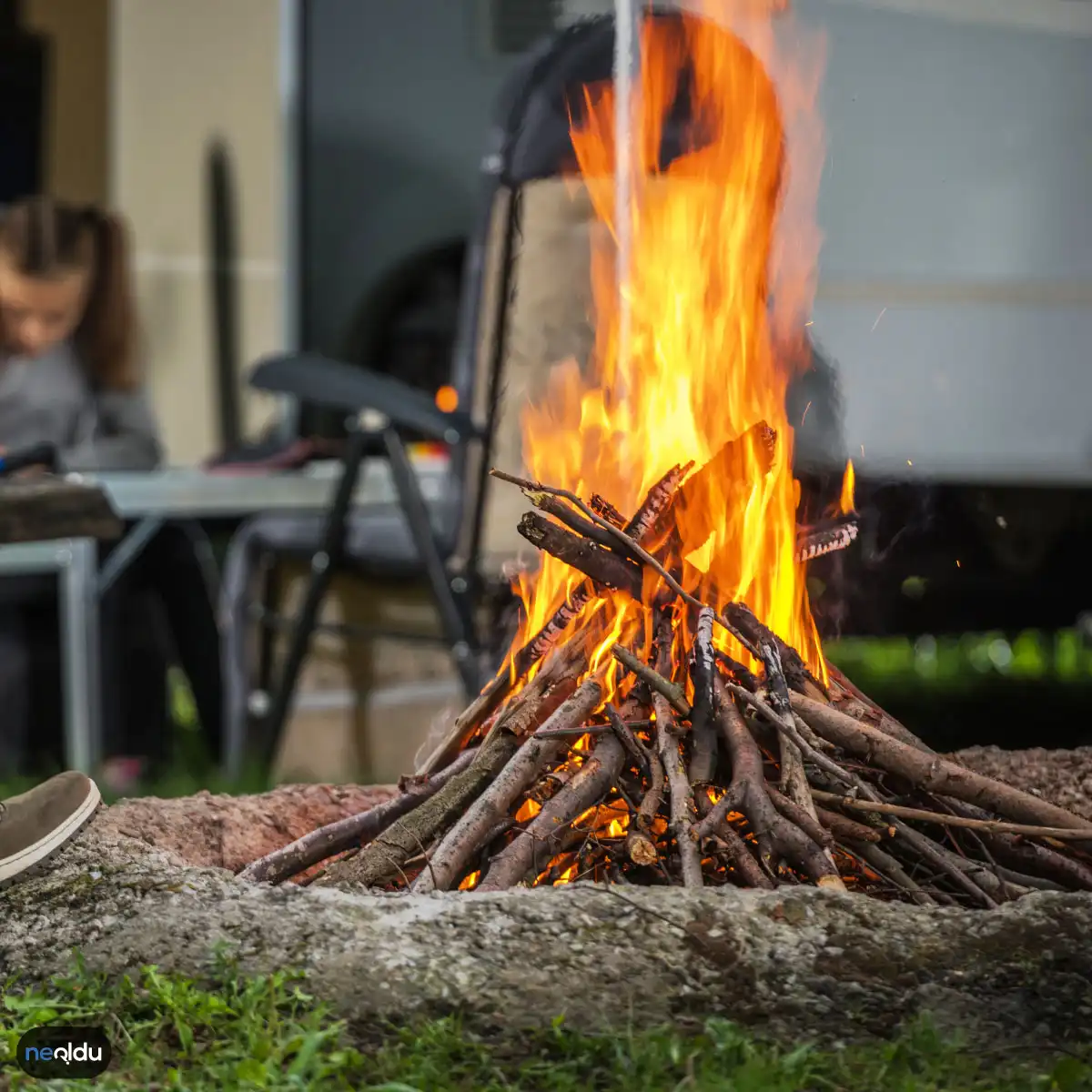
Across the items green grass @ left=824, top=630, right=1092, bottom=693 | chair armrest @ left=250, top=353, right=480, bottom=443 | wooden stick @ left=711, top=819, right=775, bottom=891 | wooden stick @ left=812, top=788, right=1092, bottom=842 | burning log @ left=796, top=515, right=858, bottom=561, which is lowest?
green grass @ left=824, top=630, right=1092, bottom=693

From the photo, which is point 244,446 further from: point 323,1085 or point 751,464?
point 323,1085

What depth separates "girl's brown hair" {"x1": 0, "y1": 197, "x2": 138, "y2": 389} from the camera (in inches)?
179

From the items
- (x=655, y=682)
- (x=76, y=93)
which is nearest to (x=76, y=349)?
(x=655, y=682)

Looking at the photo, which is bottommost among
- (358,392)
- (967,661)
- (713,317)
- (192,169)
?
(967,661)

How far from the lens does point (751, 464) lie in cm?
234

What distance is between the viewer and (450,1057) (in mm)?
1677

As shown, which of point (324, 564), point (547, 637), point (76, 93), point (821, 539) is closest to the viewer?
point (547, 637)

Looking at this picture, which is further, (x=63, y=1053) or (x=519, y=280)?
(x=519, y=280)

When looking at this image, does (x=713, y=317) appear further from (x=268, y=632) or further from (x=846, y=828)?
(x=268, y=632)

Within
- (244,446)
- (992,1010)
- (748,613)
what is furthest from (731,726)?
(244,446)

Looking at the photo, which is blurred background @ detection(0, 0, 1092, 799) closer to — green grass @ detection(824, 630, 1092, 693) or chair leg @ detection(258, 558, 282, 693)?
green grass @ detection(824, 630, 1092, 693)

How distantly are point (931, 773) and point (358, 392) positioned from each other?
1.71 metres

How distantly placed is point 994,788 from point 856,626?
50.0 inches

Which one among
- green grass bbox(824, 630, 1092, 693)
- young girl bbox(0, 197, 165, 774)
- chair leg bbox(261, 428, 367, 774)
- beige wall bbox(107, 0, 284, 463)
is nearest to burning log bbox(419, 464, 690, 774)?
chair leg bbox(261, 428, 367, 774)
